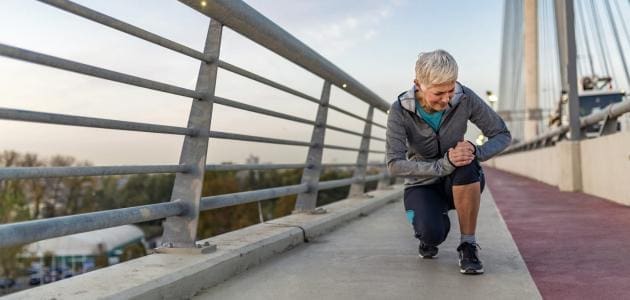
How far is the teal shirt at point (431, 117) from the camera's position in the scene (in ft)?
9.40

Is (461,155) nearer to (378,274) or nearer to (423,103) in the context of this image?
(423,103)

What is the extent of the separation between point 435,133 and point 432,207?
0.39m

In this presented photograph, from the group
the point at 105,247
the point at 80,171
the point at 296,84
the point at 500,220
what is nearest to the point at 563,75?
the point at 500,220

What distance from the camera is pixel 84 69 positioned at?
→ 6.64 ft

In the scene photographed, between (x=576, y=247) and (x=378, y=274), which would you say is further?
(x=576, y=247)

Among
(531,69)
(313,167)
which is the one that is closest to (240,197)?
(313,167)

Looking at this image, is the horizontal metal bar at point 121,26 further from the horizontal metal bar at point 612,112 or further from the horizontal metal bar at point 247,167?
the horizontal metal bar at point 612,112

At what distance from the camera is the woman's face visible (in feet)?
8.55

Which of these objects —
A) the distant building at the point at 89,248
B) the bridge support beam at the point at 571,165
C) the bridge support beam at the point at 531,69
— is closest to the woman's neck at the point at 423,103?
the bridge support beam at the point at 571,165

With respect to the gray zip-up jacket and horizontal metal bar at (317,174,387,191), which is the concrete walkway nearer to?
the gray zip-up jacket

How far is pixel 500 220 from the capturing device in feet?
15.2

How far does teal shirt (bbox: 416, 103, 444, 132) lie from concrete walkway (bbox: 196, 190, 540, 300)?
0.71 m

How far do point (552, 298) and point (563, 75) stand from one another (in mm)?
7373

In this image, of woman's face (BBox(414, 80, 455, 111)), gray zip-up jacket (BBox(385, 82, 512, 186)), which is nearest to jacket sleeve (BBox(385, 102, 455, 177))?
gray zip-up jacket (BBox(385, 82, 512, 186))
